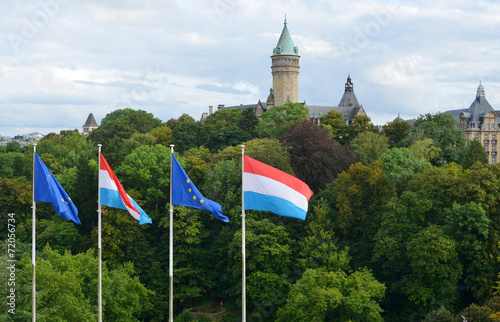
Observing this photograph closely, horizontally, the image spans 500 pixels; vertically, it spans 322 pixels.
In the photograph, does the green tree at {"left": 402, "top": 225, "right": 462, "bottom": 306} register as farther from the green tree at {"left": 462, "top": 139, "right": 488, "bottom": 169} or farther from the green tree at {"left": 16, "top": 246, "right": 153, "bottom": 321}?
the green tree at {"left": 462, "top": 139, "right": 488, "bottom": 169}

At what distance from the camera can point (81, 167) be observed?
199 feet

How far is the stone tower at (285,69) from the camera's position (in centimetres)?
10325

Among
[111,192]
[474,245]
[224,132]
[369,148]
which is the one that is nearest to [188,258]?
[369,148]

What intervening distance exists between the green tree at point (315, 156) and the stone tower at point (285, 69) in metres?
41.3

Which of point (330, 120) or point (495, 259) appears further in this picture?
point (330, 120)

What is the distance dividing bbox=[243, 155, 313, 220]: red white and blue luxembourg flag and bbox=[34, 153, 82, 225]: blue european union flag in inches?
289

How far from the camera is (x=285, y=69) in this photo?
10344 centimetres

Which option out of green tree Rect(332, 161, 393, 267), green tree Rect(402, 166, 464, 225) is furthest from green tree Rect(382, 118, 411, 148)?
green tree Rect(402, 166, 464, 225)

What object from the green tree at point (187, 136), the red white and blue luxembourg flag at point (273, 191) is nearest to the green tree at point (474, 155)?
the green tree at point (187, 136)

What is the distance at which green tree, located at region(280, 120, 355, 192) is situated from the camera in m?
57.5

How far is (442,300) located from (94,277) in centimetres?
2378

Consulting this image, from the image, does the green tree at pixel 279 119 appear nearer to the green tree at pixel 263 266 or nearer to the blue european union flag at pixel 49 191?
the green tree at pixel 263 266

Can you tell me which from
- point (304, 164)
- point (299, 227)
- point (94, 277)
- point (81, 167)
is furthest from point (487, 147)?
point (94, 277)

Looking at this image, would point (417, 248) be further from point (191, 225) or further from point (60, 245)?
point (60, 245)
